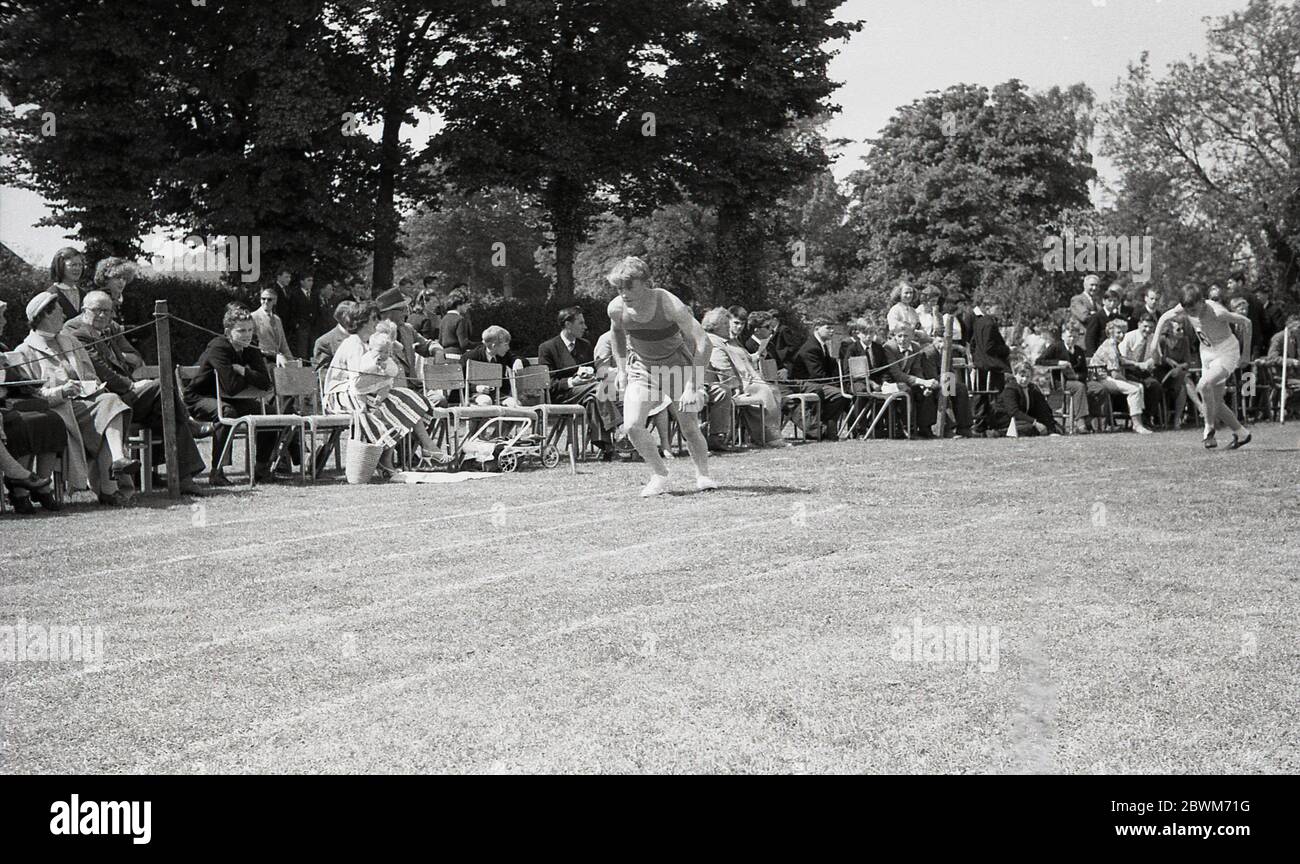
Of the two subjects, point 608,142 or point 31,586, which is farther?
point 608,142

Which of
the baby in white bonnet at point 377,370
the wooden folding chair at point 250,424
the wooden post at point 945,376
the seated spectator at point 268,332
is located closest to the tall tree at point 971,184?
the wooden post at point 945,376

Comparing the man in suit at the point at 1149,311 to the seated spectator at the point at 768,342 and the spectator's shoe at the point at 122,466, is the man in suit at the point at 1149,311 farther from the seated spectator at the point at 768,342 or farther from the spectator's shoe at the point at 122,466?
the spectator's shoe at the point at 122,466

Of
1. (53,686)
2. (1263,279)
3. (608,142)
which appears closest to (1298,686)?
(53,686)

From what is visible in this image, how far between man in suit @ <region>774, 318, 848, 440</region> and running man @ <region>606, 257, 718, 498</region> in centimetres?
879

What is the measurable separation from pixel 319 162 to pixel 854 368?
1678 cm

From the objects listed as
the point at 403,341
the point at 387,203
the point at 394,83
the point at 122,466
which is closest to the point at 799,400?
the point at 403,341

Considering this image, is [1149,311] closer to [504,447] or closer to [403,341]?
[403,341]

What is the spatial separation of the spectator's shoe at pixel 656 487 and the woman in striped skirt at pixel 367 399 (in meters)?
3.42

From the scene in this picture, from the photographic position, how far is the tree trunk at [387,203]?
116 feet

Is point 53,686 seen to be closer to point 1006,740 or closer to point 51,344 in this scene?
point 1006,740

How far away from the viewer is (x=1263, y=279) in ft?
148

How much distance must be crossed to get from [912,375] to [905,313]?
114cm

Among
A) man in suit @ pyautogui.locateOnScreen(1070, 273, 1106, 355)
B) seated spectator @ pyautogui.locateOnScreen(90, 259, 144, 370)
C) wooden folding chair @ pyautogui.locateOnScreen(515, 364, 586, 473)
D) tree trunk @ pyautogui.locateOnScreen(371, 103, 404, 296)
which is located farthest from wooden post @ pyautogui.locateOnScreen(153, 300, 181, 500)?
tree trunk @ pyautogui.locateOnScreen(371, 103, 404, 296)

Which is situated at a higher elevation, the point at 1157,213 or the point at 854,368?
the point at 1157,213
